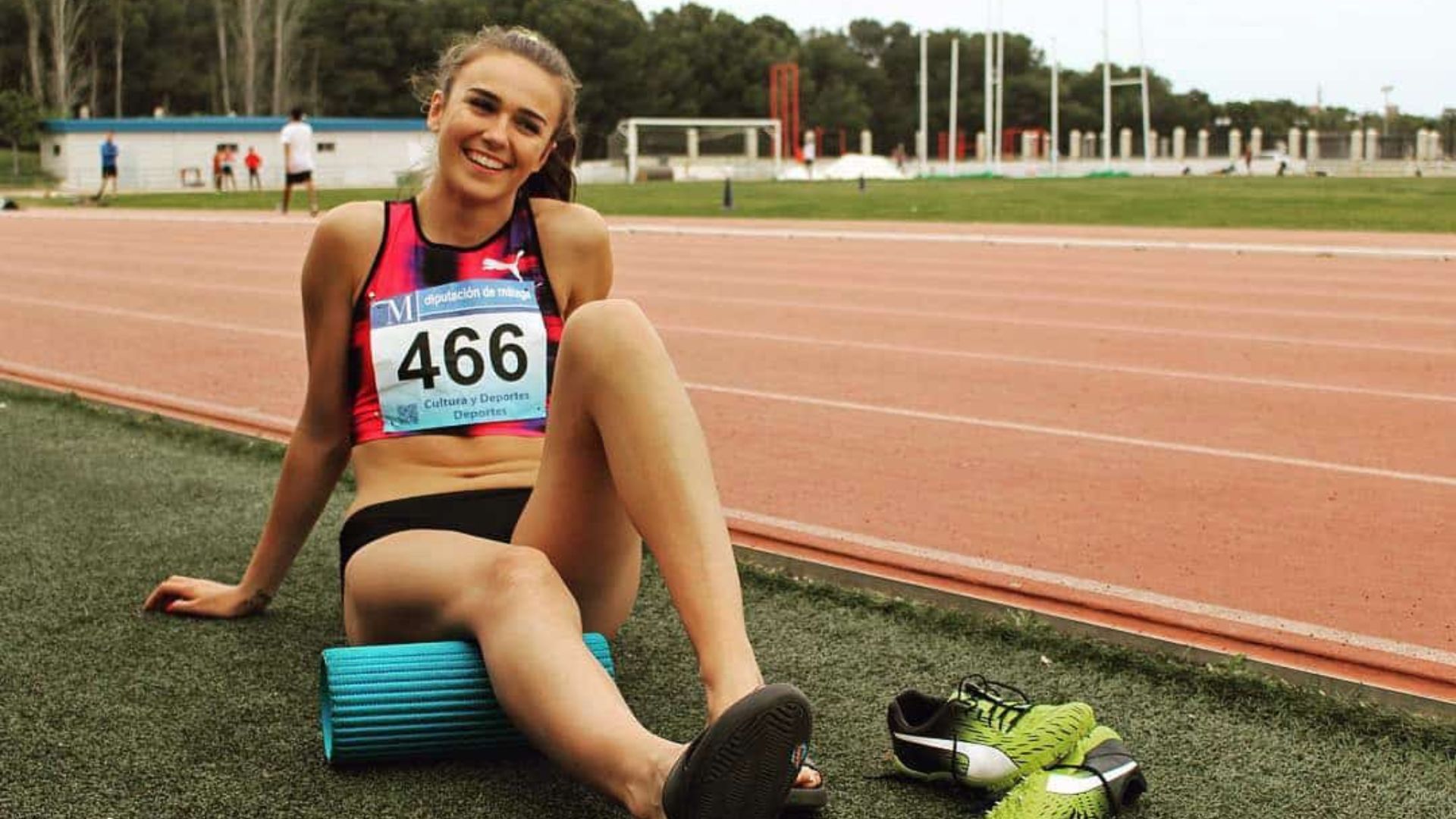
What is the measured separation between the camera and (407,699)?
9.53 ft

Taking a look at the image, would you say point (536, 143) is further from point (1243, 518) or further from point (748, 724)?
point (1243, 518)

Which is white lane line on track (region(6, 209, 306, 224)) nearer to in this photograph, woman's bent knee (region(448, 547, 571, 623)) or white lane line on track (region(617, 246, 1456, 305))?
white lane line on track (region(617, 246, 1456, 305))

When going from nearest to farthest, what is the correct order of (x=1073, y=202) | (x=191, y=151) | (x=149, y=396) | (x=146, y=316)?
(x=149, y=396) < (x=146, y=316) < (x=1073, y=202) < (x=191, y=151)

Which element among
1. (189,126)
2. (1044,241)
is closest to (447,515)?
(1044,241)

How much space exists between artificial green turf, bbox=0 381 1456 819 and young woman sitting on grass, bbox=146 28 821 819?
0.73ft

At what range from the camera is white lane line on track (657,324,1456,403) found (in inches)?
313

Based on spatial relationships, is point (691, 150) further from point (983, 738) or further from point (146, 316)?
point (983, 738)

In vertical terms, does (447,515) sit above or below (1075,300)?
below

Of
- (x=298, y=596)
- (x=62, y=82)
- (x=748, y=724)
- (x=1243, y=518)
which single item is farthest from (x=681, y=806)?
(x=62, y=82)

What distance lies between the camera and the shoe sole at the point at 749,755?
227cm

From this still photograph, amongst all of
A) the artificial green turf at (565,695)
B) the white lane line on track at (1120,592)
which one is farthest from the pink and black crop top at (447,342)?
the white lane line on track at (1120,592)

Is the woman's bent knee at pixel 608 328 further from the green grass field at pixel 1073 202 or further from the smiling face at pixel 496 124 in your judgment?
the green grass field at pixel 1073 202

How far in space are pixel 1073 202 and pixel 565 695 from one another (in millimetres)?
29253

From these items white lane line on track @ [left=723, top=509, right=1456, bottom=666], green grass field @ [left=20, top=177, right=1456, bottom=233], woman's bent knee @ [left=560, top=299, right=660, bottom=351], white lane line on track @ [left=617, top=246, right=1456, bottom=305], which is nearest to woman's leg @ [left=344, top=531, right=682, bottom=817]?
woman's bent knee @ [left=560, top=299, right=660, bottom=351]
